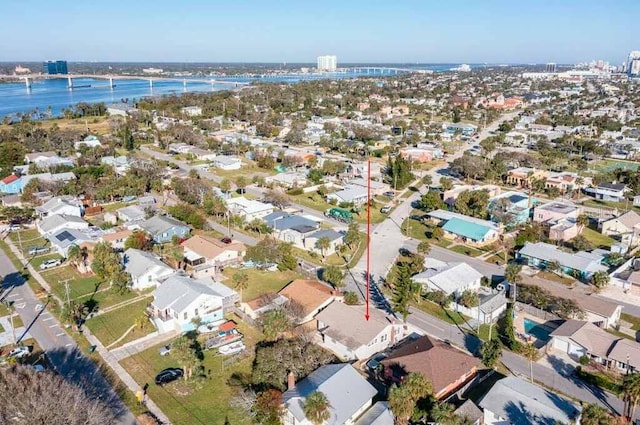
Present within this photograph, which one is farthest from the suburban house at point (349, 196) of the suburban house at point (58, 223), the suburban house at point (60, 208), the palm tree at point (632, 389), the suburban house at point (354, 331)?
the palm tree at point (632, 389)

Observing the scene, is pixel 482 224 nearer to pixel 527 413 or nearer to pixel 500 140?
pixel 527 413

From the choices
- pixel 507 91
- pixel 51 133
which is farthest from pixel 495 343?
pixel 507 91

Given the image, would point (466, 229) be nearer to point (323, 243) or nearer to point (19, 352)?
point (323, 243)

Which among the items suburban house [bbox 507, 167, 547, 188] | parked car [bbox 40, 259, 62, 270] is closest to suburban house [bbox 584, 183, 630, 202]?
suburban house [bbox 507, 167, 547, 188]

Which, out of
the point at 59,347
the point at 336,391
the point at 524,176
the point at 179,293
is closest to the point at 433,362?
the point at 336,391

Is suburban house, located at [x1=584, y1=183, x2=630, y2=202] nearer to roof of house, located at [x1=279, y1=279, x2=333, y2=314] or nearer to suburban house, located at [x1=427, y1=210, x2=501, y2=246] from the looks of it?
suburban house, located at [x1=427, y1=210, x2=501, y2=246]

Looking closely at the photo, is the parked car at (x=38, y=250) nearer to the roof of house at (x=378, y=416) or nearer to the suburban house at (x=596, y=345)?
the roof of house at (x=378, y=416)
